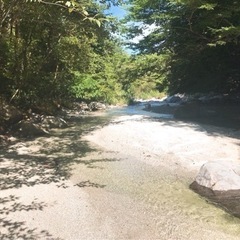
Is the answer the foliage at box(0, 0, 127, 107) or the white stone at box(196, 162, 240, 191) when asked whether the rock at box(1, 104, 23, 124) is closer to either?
the foliage at box(0, 0, 127, 107)

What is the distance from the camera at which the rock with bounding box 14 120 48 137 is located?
15414 mm

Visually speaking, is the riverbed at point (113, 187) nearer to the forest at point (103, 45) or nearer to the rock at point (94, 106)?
the forest at point (103, 45)

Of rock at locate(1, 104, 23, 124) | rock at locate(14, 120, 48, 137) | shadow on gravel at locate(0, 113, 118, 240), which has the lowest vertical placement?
shadow on gravel at locate(0, 113, 118, 240)

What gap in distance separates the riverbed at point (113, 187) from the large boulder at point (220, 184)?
32 centimetres

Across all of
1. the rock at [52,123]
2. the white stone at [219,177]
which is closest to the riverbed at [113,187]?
the white stone at [219,177]

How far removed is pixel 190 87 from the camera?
106 ft

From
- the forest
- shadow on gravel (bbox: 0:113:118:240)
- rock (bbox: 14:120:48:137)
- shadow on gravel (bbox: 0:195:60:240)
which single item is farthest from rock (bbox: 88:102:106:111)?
shadow on gravel (bbox: 0:195:60:240)

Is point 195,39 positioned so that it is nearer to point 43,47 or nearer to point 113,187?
point 43,47

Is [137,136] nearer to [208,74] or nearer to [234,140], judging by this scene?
[234,140]

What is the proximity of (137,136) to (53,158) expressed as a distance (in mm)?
4610

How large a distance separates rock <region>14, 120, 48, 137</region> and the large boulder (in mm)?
9062

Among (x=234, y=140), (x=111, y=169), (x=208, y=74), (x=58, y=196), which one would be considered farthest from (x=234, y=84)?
(x=58, y=196)

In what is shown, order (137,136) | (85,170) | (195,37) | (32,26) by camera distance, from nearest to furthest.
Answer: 1. (85,170)
2. (137,136)
3. (32,26)
4. (195,37)

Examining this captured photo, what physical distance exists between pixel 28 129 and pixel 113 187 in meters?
8.01
